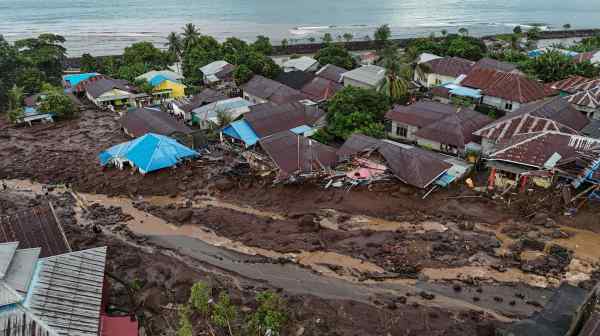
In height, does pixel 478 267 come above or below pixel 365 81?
below

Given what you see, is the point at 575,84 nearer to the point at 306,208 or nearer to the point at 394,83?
the point at 394,83

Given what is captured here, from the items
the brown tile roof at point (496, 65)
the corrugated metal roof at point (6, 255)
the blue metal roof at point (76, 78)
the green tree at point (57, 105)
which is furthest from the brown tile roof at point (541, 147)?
the blue metal roof at point (76, 78)

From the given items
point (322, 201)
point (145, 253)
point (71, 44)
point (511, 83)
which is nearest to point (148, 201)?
point (145, 253)

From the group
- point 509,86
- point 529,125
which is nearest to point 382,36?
point 509,86

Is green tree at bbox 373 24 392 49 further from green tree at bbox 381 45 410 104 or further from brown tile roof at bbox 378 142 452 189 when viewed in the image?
brown tile roof at bbox 378 142 452 189

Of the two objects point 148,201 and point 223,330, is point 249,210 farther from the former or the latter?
point 223,330

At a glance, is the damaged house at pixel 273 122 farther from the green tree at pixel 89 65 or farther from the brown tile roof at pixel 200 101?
the green tree at pixel 89 65

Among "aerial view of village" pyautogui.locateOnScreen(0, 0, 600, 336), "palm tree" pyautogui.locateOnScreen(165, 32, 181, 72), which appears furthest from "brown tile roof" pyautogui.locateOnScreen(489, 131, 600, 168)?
"palm tree" pyautogui.locateOnScreen(165, 32, 181, 72)
